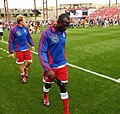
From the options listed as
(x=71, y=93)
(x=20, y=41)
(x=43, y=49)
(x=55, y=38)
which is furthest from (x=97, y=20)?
(x=43, y=49)

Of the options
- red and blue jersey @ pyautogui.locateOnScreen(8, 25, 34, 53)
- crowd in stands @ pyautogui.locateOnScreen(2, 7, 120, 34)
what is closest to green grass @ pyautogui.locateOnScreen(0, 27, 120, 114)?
red and blue jersey @ pyautogui.locateOnScreen(8, 25, 34, 53)

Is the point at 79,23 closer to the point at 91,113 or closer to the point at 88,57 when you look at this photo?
the point at 88,57

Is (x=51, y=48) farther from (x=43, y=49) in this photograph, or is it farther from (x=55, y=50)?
(x=43, y=49)

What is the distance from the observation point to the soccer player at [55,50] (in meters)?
3.60

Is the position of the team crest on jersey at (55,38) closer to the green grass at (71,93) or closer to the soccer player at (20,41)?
the green grass at (71,93)

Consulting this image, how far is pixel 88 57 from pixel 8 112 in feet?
19.6

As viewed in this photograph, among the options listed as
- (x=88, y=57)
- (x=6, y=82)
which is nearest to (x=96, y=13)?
(x=88, y=57)

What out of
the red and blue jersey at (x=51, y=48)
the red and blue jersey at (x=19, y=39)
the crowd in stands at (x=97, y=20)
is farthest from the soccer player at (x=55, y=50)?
the crowd in stands at (x=97, y=20)

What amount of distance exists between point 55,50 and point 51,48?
0.29 ft

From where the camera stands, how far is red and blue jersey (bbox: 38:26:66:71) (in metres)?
3.65

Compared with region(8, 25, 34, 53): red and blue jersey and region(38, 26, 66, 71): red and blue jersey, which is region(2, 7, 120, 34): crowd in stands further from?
region(38, 26, 66, 71): red and blue jersey

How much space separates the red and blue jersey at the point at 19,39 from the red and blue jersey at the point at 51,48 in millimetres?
2121

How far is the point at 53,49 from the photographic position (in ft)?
12.6

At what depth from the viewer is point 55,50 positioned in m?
3.86
